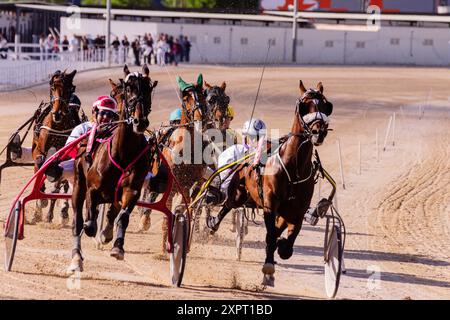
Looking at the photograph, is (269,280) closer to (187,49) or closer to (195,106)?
(195,106)

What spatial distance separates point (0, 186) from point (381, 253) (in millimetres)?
6746

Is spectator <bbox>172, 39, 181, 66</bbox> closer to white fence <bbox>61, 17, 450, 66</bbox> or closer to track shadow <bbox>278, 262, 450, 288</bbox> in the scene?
white fence <bbox>61, 17, 450, 66</bbox>

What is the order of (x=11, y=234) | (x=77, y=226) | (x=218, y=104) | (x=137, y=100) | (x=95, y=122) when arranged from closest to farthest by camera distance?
(x=137, y=100), (x=77, y=226), (x=11, y=234), (x=95, y=122), (x=218, y=104)

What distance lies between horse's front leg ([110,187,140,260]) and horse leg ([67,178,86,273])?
493 mm

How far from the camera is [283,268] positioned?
449 inches

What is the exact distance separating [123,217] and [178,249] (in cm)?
74

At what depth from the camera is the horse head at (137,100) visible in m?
9.37

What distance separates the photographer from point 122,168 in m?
9.75

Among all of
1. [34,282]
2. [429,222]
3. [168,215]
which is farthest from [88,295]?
[429,222]

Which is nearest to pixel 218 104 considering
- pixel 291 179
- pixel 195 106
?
pixel 195 106

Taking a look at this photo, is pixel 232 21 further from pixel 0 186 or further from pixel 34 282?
pixel 34 282

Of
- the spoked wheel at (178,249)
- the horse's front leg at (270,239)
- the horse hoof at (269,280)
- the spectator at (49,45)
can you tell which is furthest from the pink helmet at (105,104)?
the spectator at (49,45)

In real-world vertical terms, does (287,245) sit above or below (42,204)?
above

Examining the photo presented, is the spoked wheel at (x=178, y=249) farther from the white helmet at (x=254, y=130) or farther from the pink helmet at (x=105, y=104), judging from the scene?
the white helmet at (x=254, y=130)
